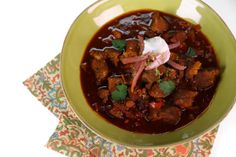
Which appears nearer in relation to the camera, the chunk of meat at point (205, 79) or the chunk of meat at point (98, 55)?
the chunk of meat at point (205, 79)

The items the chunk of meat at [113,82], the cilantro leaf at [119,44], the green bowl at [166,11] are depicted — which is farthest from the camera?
the cilantro leaf at [119,44]

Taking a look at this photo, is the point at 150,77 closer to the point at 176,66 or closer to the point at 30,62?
the point at 176,66

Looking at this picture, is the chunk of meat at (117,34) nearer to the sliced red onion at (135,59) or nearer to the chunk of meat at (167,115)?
the sliced red onion at (135,59)

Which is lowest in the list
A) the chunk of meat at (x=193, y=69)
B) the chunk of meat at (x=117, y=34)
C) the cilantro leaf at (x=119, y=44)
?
the chunk of meat at (x=193, y=69)

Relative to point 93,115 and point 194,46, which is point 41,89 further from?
point 194,46

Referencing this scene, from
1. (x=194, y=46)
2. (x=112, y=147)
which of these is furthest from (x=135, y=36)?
(x=112, y=147)

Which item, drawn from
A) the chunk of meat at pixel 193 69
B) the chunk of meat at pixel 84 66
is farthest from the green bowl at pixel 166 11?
the chunk of meat at pixel 193 69

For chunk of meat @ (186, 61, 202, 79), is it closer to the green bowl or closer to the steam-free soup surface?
the steam-free soup surface
